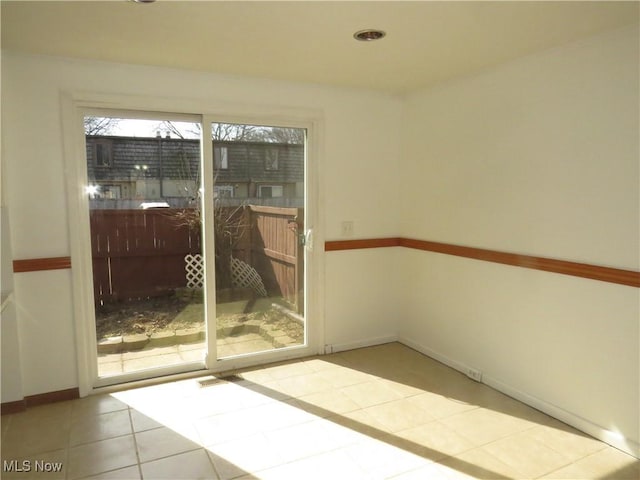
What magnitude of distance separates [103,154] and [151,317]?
1.24m

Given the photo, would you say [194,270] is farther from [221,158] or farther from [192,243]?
[221,158]

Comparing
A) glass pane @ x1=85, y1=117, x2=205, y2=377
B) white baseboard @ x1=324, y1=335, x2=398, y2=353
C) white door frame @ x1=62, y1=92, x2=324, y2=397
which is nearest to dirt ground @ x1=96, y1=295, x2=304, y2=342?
glass pane @ x1=85, y1=117, x2=205, y2=377

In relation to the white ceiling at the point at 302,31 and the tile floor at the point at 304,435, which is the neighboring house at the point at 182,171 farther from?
the tile floor at the point at 304,435

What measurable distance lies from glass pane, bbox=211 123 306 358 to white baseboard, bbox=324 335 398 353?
27cm

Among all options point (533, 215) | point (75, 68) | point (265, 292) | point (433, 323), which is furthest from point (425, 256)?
point (75, 68)

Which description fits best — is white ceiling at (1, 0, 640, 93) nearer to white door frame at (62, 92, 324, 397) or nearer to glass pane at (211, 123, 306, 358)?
white door frame at (62, 92, 324, 397)

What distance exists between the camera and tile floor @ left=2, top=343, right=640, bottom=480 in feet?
7.20

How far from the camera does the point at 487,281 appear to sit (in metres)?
3.11

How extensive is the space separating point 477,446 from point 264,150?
8.21ft

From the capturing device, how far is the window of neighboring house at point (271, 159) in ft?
11.3

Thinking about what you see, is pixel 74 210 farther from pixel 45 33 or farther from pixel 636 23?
pixel 636 23

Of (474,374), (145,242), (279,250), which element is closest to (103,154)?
(145,242)

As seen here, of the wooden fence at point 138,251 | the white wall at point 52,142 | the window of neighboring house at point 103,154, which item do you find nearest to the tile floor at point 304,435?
the white wall at point 52,142

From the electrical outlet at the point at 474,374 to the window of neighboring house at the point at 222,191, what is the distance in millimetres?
2263
